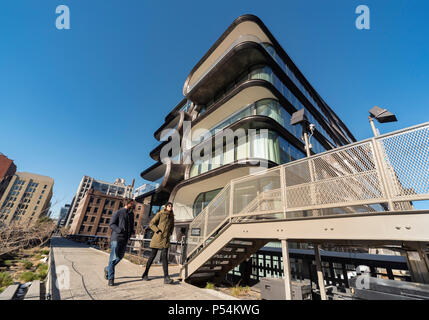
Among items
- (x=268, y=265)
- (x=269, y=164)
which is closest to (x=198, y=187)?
(x=269, y=164)

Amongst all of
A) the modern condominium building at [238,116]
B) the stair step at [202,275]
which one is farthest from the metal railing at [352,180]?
the modern condominium building at [238,116]

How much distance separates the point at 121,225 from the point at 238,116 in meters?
11.0

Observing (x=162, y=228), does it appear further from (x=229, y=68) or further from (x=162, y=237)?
(x=229, y=68)

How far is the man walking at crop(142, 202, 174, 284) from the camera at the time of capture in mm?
5004

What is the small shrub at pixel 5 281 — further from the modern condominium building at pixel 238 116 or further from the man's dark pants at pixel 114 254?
the modern condominium building at pixel 238 116

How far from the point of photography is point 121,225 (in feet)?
15.8

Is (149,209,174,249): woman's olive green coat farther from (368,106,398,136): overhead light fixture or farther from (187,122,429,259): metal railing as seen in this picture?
(368,106,398,136): overhead light fixture

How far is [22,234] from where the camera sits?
5.95 m

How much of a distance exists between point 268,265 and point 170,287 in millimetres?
4763

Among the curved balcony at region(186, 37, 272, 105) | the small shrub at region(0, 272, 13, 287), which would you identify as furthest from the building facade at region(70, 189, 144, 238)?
the small shrub at region(0, 272, 13, 287)

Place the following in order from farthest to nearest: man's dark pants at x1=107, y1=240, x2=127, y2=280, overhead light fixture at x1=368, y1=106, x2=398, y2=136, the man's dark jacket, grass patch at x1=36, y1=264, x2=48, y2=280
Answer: grass patch at x1=36, y1=264, x2=48, y2=280
overhead light fixture at x1=368, y1=106, x2=398, y2=136
the man's dark jacket
man's dark pants at x1=107, y1=240, x2=127, y2=280

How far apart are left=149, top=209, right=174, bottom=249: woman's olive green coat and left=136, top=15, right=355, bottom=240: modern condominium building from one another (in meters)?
5.94

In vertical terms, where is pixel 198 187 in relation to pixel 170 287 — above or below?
above
